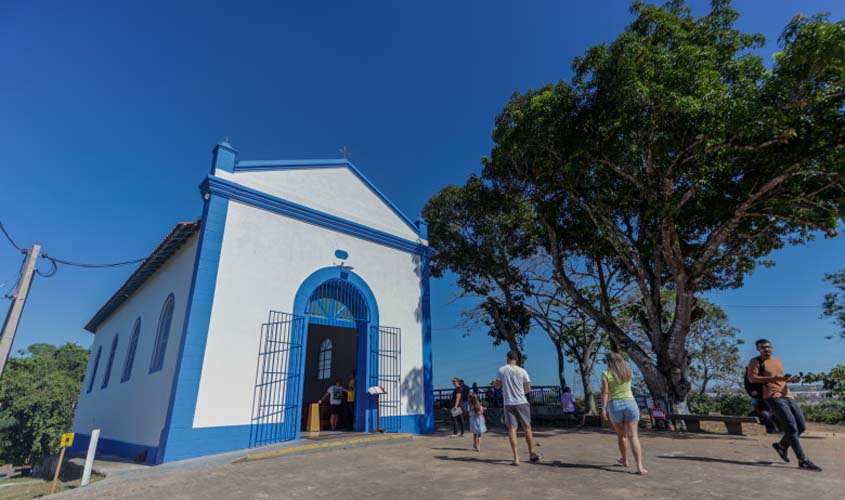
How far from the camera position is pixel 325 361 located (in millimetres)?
14422

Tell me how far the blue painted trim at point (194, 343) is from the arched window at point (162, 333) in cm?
198

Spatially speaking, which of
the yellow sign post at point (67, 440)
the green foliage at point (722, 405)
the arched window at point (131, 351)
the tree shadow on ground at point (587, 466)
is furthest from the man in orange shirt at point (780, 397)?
the arched window at point (131, 351)

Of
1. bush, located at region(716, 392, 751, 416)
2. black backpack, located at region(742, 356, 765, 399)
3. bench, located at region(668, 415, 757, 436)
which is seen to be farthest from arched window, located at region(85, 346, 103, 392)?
bush, located at region(716, 392, 751, 416)

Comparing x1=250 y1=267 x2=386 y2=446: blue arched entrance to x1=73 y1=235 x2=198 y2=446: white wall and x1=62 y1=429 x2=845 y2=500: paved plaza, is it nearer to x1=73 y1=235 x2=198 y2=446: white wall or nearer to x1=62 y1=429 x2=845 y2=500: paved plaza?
x1=62 y1=429 x2=845 y2=500: paved plaza

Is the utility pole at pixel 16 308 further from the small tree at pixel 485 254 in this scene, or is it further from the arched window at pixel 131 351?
the small tree at pixel 485 254

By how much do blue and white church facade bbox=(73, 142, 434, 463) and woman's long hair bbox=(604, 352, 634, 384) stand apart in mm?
6087

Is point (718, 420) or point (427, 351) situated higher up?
point (427, 351)

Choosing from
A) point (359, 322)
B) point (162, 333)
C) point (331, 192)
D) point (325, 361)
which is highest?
point (331, 192)

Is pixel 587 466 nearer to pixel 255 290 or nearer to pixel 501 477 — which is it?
pixel 501 477

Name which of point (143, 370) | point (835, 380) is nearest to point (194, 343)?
point (143, 370)

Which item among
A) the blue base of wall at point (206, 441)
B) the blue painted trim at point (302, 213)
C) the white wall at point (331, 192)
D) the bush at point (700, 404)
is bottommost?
the blue base of wall at point (206, 441)

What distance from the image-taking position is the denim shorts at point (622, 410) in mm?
4863

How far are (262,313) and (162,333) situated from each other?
9.52ft

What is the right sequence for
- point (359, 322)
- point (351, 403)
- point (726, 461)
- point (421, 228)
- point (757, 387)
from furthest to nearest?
point (421, 228) < point (351, 403) < point (359, 322) < point (757, 387) < point (726, 461)
